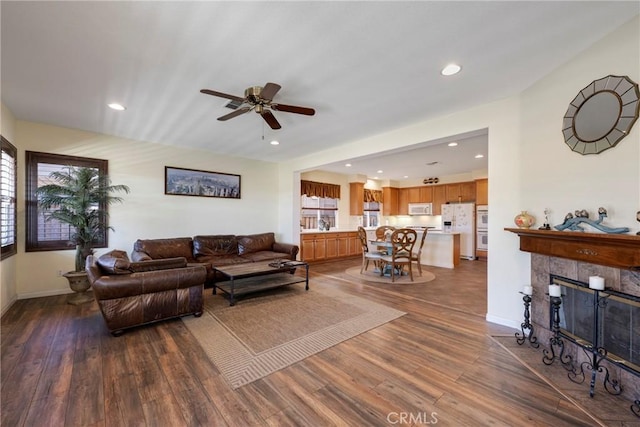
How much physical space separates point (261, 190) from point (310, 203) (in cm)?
192

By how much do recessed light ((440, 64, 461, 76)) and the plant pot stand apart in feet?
17.2

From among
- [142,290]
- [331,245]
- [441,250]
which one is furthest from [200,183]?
[441,250]

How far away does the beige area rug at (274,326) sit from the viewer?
90.5 inches

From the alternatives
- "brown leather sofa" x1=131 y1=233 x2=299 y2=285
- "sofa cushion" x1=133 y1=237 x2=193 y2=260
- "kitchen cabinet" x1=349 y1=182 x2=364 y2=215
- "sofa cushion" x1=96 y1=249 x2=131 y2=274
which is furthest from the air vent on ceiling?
"sofa cushion" x1=96 y1=249 x2=131 y2=274

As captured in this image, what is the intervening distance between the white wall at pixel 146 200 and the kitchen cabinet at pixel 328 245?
935 mm

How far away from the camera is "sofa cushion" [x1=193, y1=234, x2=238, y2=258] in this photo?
513 cm

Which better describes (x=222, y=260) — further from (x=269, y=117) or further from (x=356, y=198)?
(x=356, y=198)

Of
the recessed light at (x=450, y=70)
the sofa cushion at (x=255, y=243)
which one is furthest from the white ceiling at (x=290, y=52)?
the sofa cushion at (x=255, y=243)

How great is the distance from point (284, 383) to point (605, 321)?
253 cm

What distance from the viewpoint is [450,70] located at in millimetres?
2463

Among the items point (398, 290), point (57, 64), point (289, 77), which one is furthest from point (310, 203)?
point (57, 64)

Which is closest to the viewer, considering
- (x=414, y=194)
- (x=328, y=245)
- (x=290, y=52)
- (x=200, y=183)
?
(x=290, y=52)

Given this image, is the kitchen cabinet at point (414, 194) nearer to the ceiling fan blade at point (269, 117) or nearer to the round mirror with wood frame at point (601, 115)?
the round mirror with wood frame at point (601, 115)

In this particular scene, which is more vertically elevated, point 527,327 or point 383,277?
point 527,327
